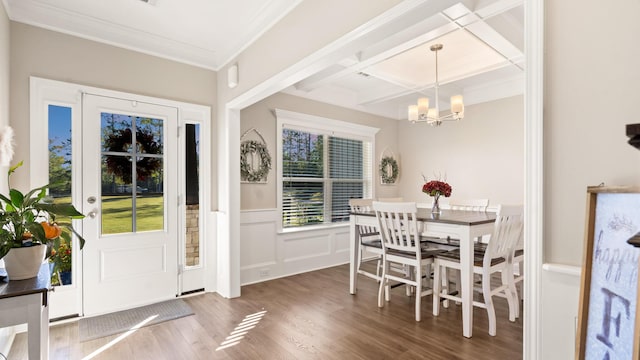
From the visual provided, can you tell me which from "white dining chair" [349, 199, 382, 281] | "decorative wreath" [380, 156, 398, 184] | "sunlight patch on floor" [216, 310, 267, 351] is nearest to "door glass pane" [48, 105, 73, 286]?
"sunlight patch on floor" [216, 310, 267, 351]

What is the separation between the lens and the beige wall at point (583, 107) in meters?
1.04

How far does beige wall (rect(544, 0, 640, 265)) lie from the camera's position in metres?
1.04

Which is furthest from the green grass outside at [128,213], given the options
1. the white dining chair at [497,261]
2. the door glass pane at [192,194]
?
the white dining chair at [497,261]

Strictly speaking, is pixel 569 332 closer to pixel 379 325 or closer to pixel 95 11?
pixel 379 325

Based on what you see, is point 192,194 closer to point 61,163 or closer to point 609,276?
point 61,163

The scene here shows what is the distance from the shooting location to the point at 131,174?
128 inches

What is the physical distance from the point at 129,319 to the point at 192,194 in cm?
136

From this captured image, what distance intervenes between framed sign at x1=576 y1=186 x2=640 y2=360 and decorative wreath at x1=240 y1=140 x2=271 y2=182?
3.54 metres

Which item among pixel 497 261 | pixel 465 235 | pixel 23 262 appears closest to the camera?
pixel 23 262

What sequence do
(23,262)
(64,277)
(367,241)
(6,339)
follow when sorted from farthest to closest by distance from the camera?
(367,241)
(64,277)
(6,339)
(23,262)

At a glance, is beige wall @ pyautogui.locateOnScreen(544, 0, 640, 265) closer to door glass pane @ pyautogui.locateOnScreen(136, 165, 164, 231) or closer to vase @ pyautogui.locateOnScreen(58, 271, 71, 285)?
door glass pane @ pyautogui.locateOnScreen(136, 165, 164, 231)

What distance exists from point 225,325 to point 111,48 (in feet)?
9.43

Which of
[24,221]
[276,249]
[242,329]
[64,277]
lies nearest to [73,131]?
[64,277]

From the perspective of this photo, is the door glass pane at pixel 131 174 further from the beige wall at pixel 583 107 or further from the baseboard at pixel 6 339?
the beige wall at pixel 583 107
